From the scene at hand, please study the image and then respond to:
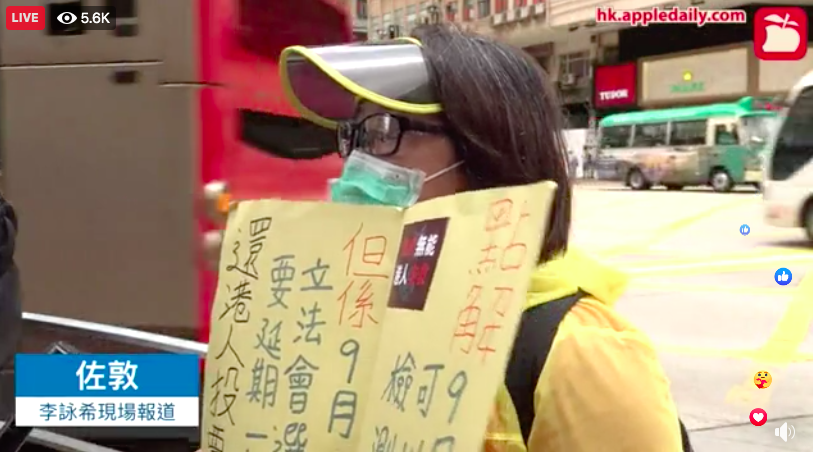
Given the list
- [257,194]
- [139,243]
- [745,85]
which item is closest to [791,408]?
[257,194]

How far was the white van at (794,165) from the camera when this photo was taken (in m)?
11.4

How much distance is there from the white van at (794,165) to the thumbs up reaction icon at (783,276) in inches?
79.0

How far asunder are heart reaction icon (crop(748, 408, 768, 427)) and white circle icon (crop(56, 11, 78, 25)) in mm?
3648

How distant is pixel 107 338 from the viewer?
291 centimetres

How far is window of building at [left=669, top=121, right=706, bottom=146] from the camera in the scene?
21984 millimetres

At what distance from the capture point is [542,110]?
1.18 metres

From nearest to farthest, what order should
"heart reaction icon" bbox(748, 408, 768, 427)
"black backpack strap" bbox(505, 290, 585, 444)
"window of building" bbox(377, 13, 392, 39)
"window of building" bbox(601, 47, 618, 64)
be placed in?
1. "black backpack strap" bbox(505, 290, 585, 444)
2. "window of building" bbox(377, 13, 392, 39)
3. "heart reaction icon" bbox(748, 408, 768, 427)
4. "window of building" bbox(601, 47, 618, 64)

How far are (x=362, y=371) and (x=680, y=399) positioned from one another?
4.39 meters

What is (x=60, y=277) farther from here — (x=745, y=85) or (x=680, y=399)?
(x=745, y=85)

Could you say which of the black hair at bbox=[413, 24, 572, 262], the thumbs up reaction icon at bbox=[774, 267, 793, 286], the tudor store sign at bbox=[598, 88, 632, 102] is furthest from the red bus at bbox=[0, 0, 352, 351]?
the tudor store sign at bbox=[598, 88, 632, 102]

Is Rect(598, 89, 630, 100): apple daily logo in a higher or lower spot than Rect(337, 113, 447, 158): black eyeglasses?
higher

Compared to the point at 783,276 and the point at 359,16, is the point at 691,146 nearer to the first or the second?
the point at 783,276

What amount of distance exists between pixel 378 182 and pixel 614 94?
30.5 meters
